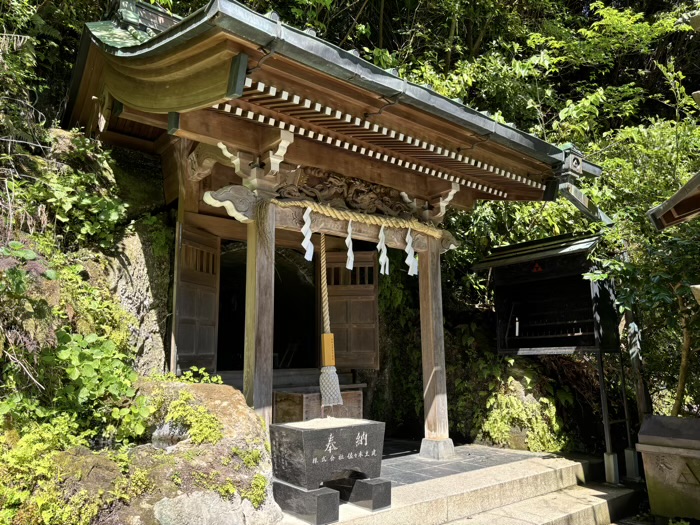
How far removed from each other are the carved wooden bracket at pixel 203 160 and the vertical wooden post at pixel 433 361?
314cm

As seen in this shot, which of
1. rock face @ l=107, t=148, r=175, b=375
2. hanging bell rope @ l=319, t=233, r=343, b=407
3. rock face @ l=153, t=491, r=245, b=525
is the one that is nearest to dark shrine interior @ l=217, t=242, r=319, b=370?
rock face @ l=107, t=148, r=175, b=375

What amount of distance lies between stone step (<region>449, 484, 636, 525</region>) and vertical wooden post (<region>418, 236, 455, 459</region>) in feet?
4.48

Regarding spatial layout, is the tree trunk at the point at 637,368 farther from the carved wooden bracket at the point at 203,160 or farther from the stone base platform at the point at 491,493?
the carved wooden bracket at the point at 203,160

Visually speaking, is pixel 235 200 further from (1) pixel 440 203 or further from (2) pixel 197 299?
(1) pixel 440 203

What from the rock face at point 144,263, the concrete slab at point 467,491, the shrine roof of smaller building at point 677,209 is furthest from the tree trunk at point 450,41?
the concrete slab at point 467,491

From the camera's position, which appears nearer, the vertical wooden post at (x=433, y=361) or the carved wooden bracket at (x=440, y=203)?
the vertical wooden post at (x=433, y=361)

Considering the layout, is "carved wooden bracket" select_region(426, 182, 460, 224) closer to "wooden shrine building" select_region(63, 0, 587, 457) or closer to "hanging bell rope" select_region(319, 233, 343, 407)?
"wooden shrine building" select_region(63, 0, 587, 457)

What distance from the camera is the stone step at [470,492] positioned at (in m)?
4.32

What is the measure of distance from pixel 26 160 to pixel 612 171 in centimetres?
893

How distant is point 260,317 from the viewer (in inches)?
200

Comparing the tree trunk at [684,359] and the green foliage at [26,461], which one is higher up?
the tree trunk at [684,359]

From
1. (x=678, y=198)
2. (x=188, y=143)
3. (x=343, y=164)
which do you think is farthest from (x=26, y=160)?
(x=678, y=198)

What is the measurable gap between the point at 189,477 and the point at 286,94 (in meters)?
3.13

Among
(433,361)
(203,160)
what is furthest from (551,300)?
(203,160)
